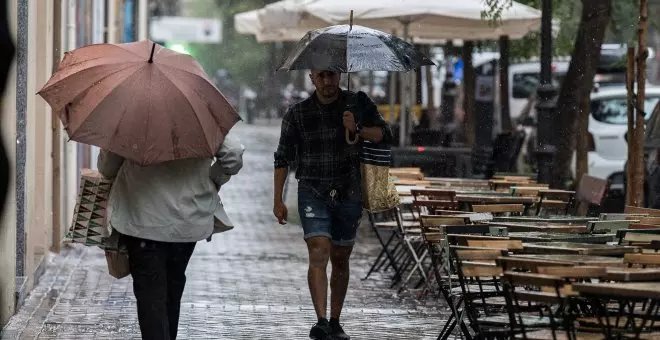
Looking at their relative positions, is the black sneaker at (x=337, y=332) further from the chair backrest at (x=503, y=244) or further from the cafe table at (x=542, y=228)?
the chair backrest at (x=503, y=244)

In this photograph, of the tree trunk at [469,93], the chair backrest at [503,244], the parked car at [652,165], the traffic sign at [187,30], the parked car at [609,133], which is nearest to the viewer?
the chair backrest at [503,244]

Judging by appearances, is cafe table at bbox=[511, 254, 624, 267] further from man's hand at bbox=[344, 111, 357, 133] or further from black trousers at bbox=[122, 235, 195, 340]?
man's hand at bbox=[344, 111, 357, 133]

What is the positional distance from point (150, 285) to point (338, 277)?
6.95 ft

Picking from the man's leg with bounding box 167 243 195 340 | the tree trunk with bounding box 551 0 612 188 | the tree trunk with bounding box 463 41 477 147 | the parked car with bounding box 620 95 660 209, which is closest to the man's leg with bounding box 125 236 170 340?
the man's leg with bounding box 167 243 195 340

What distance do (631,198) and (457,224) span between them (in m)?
4.11

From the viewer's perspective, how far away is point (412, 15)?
17.5 metres

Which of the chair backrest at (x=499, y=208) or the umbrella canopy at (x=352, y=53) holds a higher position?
the umbrella canopy at (x=352, y=53)

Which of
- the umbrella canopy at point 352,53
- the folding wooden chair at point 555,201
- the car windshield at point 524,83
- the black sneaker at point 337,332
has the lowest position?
the black sneaker at point 337,332

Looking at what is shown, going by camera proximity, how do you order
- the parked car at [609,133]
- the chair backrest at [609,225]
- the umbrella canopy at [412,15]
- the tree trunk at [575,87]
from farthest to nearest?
1. the parked car at [609,133]
2. the umbrella canopy at [412,15]
3. the tree trunk at [575,87]
4. the chair backrest at [609,225]

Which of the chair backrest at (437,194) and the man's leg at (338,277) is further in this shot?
the chair backrest at (437,194)

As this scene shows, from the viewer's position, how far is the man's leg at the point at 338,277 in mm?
9680

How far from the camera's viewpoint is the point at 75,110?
25.5ft

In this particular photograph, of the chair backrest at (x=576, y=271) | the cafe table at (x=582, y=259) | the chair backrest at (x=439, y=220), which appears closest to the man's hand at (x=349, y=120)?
the chair backrest at (x=439, y=220)

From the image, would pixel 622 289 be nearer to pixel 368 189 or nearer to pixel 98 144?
pixel 98 144
